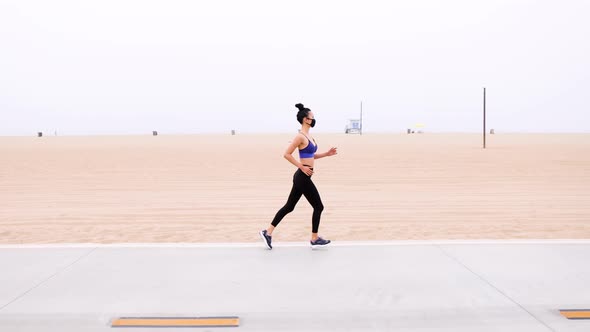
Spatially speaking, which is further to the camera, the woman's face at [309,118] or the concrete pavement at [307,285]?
the woman's face at [309,118]

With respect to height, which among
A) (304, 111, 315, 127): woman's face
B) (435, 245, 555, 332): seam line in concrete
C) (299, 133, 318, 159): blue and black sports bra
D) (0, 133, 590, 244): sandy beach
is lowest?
(0, 133, 590, 244): sandy beach

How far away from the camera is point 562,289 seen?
4.41m

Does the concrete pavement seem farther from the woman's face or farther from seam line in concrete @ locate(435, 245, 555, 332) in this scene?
the woman's face

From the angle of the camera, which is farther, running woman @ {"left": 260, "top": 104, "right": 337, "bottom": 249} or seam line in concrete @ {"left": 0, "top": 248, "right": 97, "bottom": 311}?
running woman @ {"left": 260, "top": 104, "right": 337, "bottom": 249}

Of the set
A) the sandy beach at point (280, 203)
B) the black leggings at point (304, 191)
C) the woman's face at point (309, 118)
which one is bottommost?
the sandy beach at point (280, 203)

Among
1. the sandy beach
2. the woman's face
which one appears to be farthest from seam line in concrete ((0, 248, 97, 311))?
the woman's face

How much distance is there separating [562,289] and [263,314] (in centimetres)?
276

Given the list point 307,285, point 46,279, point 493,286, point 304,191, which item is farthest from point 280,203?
point 493,286

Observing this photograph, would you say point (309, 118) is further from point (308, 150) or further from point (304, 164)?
point (304, 164)

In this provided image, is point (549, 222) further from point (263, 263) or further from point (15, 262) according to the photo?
point (15, 262)

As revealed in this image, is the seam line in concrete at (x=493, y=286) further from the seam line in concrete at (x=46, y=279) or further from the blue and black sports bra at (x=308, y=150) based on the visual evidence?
the seam line in concrete at (x=46, y=279)

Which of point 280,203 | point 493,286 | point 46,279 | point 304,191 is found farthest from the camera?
point 280,203

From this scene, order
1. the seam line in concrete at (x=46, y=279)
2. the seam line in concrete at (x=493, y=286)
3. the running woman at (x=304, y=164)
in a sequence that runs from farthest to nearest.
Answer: the running woman at (x=304, y=164) → the seam line in concrete at (x=46, y=279) → the seam line in concrete at (x=493, y=286)

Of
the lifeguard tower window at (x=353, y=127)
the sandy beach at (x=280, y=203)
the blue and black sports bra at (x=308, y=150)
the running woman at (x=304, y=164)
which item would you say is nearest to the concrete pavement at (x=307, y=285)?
the running woman at (x=304, y=164)
